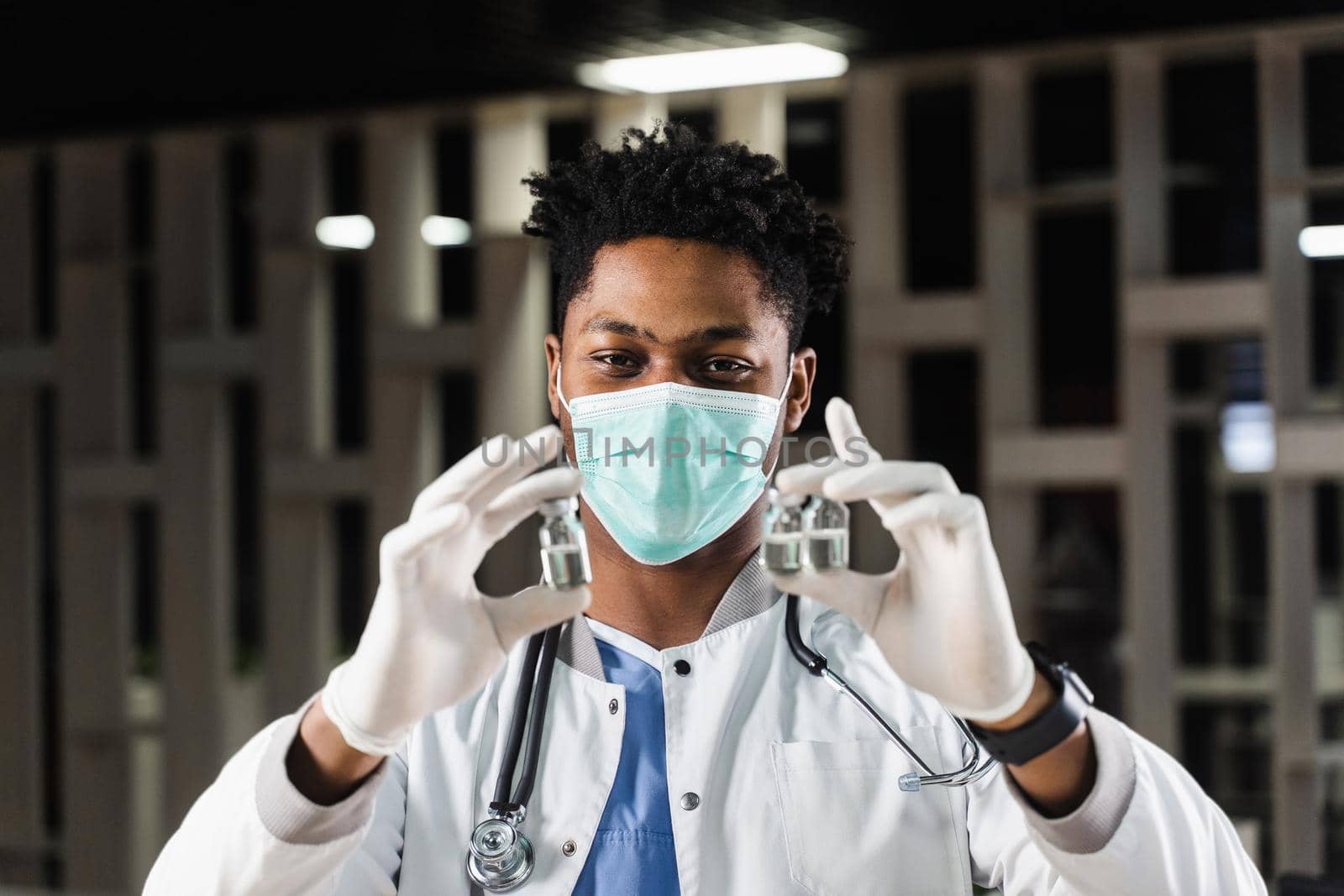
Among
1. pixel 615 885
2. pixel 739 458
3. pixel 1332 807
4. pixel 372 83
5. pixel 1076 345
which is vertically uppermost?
pixel 372 83

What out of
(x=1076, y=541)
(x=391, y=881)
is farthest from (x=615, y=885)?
(x=1076, y=541)

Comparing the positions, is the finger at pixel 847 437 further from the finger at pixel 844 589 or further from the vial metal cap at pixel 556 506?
the vial metal cap at pixel 556 506

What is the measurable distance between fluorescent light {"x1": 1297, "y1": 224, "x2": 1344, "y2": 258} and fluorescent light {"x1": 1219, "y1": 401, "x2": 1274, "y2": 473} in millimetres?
3480

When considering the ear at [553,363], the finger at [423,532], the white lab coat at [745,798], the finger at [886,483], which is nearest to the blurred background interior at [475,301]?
Result: the white lab coat at [745,798]

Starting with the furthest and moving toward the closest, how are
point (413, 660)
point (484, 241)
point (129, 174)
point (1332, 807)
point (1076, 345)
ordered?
1. point (1076, 345)
2. point (1332, 807)
3. point (129, 174)
4. point (484, 241)
5. point (413, 660)

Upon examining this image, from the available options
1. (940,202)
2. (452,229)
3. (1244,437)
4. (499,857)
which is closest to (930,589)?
(499,857)

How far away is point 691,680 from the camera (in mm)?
1542

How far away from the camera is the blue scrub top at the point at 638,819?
142 centimetres

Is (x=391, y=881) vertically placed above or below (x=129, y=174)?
below

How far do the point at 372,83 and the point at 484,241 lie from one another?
681 mm

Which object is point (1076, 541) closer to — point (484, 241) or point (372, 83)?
point (484, 241)

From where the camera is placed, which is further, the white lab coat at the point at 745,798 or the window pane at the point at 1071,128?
the window pane at the point at 1071,128

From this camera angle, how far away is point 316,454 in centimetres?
413

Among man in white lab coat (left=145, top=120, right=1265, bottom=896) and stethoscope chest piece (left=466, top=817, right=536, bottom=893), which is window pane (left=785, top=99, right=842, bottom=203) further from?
stethoscope chest piece (left=466, top=817, right=536, bottom=893)
